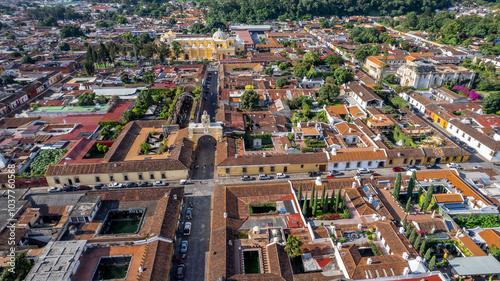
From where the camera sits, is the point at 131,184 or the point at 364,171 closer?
the point at 131,184

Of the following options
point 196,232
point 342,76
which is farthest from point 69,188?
point 342,76

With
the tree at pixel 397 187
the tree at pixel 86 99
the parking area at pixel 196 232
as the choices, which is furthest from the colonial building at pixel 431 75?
the tree at pixel 86 99

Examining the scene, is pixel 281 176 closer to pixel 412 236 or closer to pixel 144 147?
pixel 412 236

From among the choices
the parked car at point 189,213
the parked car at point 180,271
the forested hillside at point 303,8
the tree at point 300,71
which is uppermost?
the forested hillside at point 303,8

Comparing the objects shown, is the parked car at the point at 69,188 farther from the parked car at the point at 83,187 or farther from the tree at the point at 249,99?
the tree at the point at 249,99

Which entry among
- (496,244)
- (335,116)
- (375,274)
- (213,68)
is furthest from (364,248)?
(213,68)

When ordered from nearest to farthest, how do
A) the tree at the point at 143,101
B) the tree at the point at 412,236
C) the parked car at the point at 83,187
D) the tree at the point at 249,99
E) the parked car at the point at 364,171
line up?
1. the tree at the point at 412,236
2. the parked car at the point at 83,187
3. the parked car at the point at 364,171
4. the tree at the point at 249,99
5. the tree at the point at 143,101
